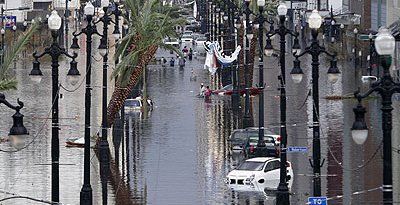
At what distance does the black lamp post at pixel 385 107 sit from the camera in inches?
824

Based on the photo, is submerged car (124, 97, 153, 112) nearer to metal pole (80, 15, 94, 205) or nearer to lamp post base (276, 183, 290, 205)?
metal pole (80, 15, 94, 205)

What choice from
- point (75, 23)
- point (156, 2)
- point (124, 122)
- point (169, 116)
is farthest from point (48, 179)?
point (75, 23)

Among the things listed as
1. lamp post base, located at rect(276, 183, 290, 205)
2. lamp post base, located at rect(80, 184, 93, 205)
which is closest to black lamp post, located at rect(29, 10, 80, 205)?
lamp post base, located at rect(80, 184, 93, 205)

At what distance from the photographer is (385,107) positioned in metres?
21.7

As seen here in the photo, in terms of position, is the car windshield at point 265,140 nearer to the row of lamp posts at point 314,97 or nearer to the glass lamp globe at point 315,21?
the row of lamp posts at point 314,97

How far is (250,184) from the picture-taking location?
144 ft

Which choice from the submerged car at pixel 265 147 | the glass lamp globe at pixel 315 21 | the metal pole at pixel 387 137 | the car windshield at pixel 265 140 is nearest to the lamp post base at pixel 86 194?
the glass lamp globe at pixel 315 21

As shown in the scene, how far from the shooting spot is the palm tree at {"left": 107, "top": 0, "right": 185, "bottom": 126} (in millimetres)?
55938

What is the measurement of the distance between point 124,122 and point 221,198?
24380 mm

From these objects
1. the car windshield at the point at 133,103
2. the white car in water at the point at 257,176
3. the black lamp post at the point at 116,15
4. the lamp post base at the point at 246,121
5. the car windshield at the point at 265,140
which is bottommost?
the white car in water at the point at 257,176

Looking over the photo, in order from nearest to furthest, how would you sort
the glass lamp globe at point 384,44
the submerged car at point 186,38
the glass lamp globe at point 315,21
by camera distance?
the glass lamp globe at point 384,44 → the glass lamp globe at point 315,21 → the submerged car at point 186,38

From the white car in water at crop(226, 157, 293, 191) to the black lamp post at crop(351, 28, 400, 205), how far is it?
70.1 feet

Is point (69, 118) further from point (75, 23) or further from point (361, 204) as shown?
point (75, 23)

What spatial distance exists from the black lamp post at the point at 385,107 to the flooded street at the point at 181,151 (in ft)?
40.4
